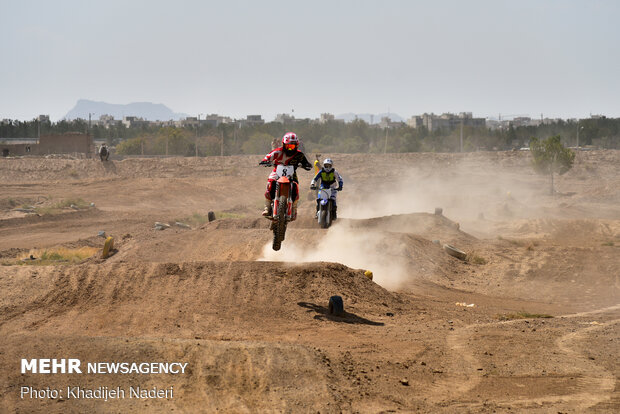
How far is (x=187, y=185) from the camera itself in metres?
67.9

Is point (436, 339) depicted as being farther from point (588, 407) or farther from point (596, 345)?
point (588, 407)

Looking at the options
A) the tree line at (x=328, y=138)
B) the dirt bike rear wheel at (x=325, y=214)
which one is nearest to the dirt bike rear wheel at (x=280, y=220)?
the dirt bike rear wheel at (x=325, y=214)

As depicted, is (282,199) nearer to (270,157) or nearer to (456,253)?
(270,157)

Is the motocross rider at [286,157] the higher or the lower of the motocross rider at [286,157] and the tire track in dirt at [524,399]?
the higher

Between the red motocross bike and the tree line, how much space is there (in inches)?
3653

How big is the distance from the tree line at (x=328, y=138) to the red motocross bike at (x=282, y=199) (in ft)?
304

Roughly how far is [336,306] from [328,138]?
117 meters

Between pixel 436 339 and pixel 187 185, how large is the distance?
56.5 m

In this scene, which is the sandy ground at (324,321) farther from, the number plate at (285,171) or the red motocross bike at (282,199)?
the number plate at (285,171)

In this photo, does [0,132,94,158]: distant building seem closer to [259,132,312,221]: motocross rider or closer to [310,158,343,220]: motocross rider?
[310,158,343,220]: motocross rider

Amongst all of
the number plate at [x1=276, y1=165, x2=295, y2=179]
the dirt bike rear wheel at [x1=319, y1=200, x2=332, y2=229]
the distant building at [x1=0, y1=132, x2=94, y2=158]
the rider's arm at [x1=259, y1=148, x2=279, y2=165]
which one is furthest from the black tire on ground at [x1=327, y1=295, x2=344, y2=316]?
the distant building at [x1=0, y1=132, x2=94, y2=158]

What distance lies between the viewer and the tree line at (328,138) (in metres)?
117

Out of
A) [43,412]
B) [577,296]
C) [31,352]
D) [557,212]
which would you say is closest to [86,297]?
[31,352]

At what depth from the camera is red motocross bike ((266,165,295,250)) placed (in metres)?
16.2
